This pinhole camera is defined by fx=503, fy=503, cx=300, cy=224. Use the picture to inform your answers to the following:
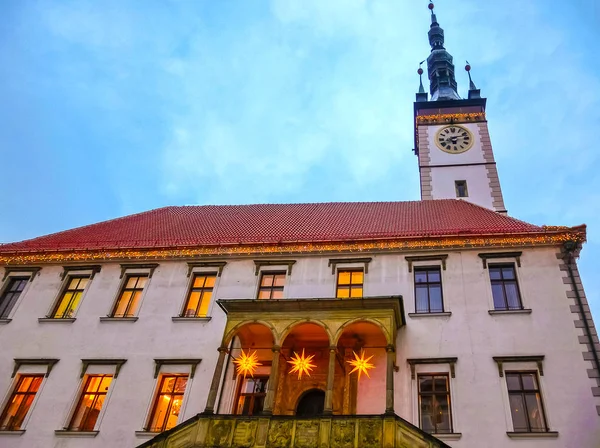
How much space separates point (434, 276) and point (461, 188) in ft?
36.8

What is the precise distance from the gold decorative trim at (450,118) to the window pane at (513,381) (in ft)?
62.1

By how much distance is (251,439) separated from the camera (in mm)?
13141

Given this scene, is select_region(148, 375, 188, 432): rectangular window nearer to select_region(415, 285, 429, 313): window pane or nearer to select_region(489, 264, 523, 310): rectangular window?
select_region(415, 285, 429, 313): window pane

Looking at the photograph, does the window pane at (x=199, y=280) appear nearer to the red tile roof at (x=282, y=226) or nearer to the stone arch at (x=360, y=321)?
the red tile roof at (x=282, y=226)


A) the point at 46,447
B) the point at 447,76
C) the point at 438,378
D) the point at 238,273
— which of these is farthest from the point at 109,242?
the point at 447,76

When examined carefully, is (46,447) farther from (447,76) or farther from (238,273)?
(447,76)

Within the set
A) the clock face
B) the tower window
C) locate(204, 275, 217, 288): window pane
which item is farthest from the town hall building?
the clock face

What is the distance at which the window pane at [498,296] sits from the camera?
15531mm

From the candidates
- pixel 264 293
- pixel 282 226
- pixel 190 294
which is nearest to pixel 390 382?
pixel 264 293

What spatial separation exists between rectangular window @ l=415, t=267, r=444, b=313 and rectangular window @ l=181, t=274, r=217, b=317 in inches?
280

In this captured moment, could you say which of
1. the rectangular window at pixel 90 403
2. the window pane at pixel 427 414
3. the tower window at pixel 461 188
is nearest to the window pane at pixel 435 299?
the window pane at pixel 427 414

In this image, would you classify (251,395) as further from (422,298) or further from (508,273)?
(508,273)

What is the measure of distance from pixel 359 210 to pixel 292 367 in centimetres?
918

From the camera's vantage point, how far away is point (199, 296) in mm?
17781
